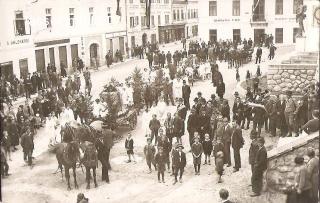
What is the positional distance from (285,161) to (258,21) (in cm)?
2939

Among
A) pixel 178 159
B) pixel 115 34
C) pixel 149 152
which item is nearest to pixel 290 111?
pixel 178 159

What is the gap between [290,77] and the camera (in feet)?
55.3

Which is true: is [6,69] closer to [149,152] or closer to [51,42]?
[51,42]

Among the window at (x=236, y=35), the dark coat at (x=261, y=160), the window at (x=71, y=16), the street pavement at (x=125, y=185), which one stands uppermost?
the window at (x=71, y=16)

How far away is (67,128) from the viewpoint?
1315cm

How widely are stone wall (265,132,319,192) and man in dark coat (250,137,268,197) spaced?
271mm

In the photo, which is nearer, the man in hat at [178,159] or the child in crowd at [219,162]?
the child in crowd at [219,162]

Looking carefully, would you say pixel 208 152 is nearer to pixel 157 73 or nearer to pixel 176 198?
pixel 176 198

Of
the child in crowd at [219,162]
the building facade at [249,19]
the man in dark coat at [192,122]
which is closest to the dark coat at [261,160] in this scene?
the child in crowd at [219,162]

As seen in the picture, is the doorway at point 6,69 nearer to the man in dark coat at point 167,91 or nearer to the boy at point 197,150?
the man in dark coat at point 167,91

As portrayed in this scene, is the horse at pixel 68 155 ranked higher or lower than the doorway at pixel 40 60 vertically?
lower

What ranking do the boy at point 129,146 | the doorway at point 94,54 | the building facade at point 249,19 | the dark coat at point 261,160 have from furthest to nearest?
the building facade at point 249,19
the doorway at point 94,54
the boy at point 129,146
the dark coat at point 261,160

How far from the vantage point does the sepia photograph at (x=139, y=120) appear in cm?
1074

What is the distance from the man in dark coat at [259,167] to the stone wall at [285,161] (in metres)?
0.27
